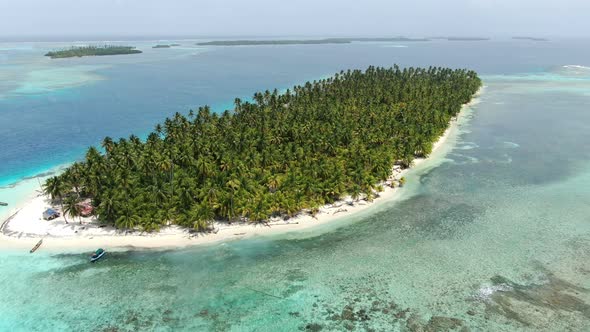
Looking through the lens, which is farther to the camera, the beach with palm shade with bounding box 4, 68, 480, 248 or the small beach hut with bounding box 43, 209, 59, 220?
the small beach hut with bounding box 43, 209, 59, 220

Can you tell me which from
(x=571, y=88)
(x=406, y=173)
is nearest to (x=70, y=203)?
(x=406, y=173)

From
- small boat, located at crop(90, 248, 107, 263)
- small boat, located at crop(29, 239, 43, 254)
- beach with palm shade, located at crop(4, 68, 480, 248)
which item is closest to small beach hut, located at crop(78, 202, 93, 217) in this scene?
beach with palm shade, located at crop(4, 68, 480, 248)

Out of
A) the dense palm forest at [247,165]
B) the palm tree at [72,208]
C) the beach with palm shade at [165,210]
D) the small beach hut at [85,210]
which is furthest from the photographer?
the small beach hut at [85,210]

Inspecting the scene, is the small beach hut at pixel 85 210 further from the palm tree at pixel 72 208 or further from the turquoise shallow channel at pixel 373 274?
the turquoise shallow channel at pixel 373 274

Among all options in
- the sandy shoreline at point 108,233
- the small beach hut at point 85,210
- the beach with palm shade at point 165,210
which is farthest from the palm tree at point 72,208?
the sandy shoreline at point 108,233

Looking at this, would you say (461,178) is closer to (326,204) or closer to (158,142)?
(326,204)

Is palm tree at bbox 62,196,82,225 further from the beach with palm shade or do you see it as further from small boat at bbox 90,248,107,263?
small boat at bbox 90,248,107,263

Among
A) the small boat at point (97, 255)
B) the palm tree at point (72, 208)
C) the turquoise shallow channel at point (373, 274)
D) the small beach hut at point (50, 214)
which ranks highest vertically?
the palm tree at point (72, 208)

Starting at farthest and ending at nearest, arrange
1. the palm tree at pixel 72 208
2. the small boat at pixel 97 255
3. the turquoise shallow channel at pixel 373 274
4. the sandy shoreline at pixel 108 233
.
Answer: the palm tree at pixel 72 208 → the sandy shoreline at pixel 108 233 → the small boat at pixel 97 255 → the turquoise shallow channel at pixel 373 274
